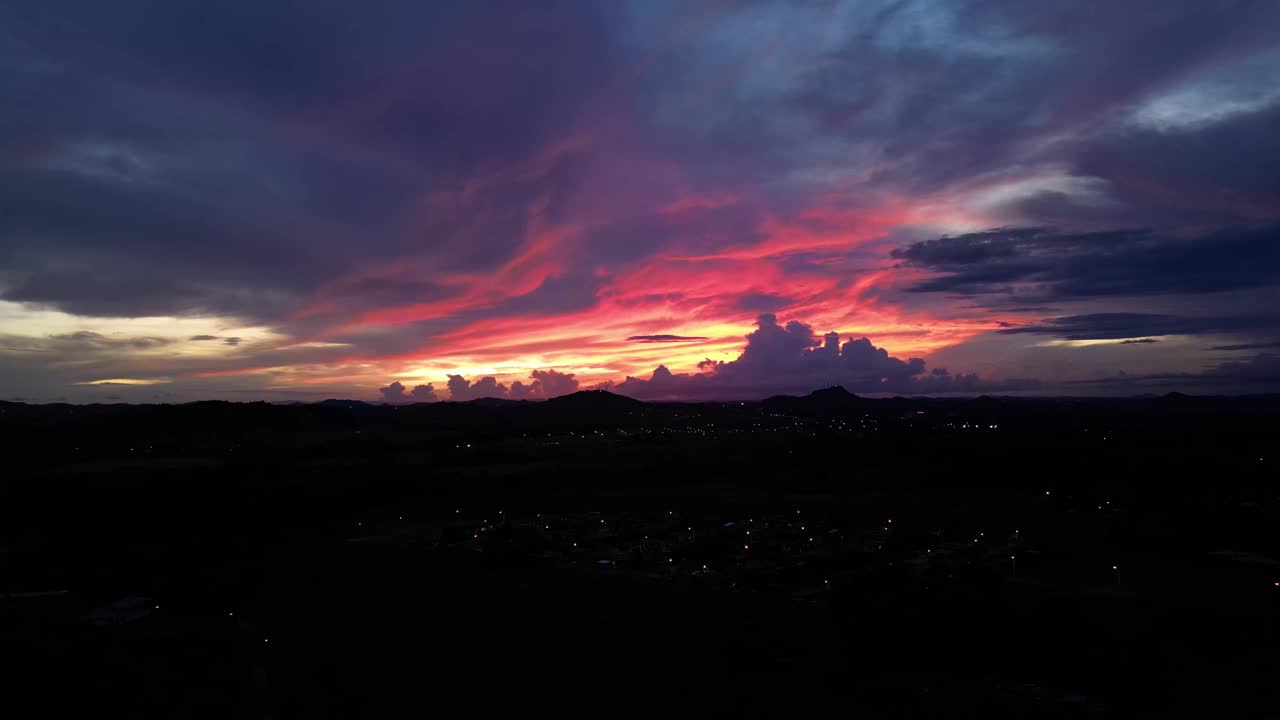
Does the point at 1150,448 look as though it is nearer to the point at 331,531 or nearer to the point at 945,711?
the point at 945,711

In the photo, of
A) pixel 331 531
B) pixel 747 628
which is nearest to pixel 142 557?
pixel 331 531

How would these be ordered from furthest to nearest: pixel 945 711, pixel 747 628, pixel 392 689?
pixel 747 628
pixel 392 689
pixel 945 711

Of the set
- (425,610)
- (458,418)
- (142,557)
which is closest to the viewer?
(425,610)

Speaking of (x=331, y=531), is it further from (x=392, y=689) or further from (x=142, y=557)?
(x=392, y=689)

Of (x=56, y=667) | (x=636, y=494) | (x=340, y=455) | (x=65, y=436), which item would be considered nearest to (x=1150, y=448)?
(x=636, y=494)

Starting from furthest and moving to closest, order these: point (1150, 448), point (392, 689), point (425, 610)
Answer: point (1150, 448) → point (425, 610) → point (392, 689)

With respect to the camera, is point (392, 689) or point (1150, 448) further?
point (1150, 448)
